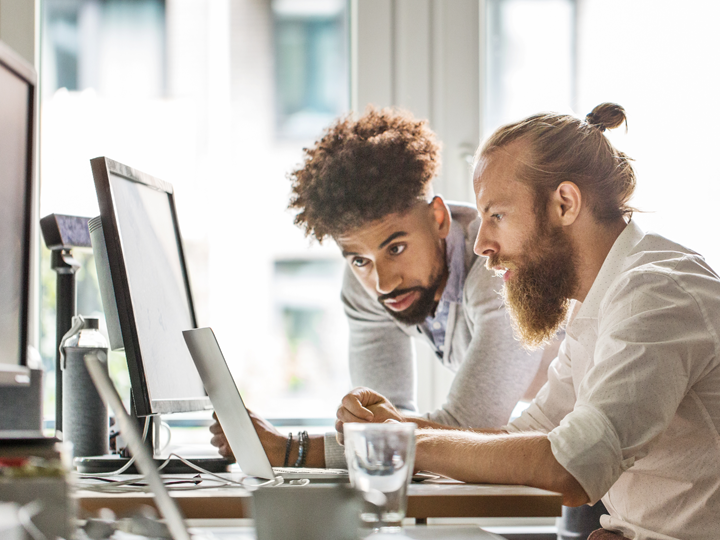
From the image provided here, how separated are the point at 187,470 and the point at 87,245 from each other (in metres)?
0.48

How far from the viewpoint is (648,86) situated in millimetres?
2205

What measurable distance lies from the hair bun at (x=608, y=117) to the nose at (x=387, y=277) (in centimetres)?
56

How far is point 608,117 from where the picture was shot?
142cm

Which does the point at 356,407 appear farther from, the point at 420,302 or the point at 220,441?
the point at 420,302

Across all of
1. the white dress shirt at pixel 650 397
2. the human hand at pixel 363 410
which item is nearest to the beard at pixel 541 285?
the white dress shirt at pixel 650 397

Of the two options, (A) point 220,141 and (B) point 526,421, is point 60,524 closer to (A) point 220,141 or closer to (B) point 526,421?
(B) point 526,421

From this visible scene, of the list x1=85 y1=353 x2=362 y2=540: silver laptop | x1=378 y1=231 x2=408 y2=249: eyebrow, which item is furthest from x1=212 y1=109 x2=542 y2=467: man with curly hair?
x1=85 y1=353 x2=362 y2=540: silver laptop

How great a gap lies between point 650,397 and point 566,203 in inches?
19.0

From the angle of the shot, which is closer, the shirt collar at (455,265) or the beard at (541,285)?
the beard at (541,285)

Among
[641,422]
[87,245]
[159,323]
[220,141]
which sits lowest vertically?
[641,422]

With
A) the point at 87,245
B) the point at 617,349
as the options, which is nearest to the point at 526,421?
the point at 617,349

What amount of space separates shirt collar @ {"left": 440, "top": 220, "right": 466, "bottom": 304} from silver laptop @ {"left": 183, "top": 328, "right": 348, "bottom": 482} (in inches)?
31.1

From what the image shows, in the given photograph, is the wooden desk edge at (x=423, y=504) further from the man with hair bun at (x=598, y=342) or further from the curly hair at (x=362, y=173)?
the curly hair at (x=362, y=173)

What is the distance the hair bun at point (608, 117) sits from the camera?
55.7 inches
